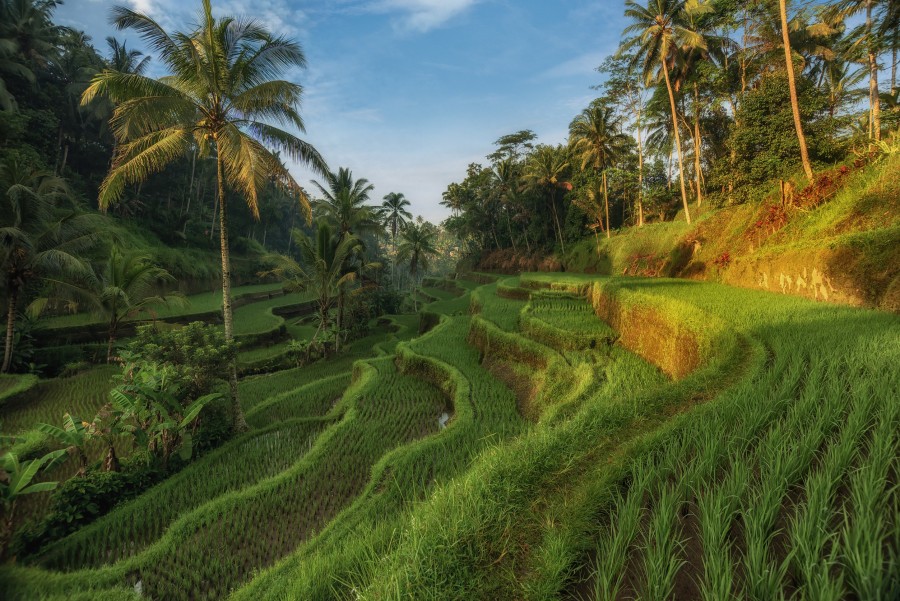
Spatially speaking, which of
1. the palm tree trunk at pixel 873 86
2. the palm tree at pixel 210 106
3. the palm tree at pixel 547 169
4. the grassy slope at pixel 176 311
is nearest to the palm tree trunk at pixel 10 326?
the grassy slope at pixel 176 311

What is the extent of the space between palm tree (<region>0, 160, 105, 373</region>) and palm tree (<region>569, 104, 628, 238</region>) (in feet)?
85.8

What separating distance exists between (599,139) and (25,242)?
27.8 m

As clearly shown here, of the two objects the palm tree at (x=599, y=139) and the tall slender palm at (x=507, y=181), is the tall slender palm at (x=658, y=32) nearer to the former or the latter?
the palm tree at (x=599, y=139)

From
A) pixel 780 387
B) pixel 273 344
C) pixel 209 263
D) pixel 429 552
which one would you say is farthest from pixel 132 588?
pixel 209 263

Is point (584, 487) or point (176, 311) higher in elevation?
point (176, 311)

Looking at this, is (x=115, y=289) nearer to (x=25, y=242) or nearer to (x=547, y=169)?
(x=25, y=242)

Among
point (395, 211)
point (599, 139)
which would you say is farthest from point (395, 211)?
point (599, 139)

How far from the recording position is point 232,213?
124ft

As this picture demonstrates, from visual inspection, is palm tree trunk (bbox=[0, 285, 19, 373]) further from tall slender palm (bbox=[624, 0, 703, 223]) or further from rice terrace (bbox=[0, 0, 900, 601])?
tall slender palm (bbox=[624, 0, 703, 223])

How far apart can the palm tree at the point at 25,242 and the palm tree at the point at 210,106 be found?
5392mm

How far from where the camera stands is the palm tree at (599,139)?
22641mm

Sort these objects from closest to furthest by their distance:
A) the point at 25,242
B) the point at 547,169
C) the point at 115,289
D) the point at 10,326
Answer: the point at 25,242
the point at 10,326
the point at 115,289
the point at 547,169

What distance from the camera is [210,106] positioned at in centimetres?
693

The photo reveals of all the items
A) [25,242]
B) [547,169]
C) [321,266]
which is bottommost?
[321,266]
